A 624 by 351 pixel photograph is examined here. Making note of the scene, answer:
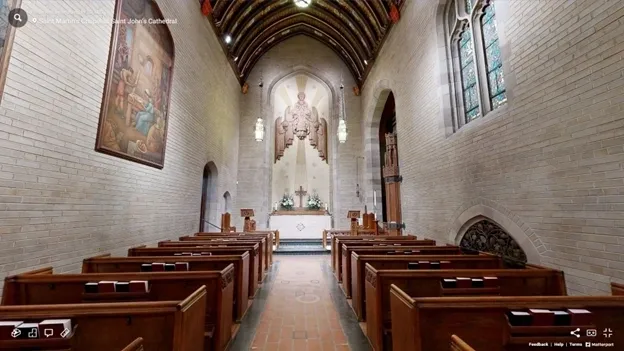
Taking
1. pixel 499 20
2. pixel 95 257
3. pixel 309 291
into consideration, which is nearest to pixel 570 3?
pixel 499 20

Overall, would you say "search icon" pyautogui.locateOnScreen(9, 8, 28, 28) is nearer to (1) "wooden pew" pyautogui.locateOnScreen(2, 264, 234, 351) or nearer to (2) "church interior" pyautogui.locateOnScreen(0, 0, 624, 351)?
(2) "church interior" pyautogui.locateOnScreen(0, 0, 624, 351)

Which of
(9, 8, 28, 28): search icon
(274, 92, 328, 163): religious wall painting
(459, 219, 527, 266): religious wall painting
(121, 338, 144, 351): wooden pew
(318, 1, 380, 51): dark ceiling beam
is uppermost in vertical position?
(318, 1, 380, 51): dark ceiling beam

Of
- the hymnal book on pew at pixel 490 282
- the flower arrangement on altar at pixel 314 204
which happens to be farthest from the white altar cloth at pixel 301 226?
the hymnal book on pew at pixel 490 282

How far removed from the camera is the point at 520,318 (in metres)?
1.30

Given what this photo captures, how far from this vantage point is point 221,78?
7332mm

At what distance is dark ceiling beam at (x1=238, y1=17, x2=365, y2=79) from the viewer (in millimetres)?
8867

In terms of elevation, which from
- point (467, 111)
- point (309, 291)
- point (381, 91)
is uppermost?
point (381, 91)

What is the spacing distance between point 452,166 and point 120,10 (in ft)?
15.8

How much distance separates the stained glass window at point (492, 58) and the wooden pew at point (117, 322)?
4.02m

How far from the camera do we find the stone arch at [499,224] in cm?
257

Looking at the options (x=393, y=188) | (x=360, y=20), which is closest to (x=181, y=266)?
(x=393, y=188)

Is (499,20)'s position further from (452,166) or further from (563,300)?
(563,300)

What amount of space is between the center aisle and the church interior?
30mm

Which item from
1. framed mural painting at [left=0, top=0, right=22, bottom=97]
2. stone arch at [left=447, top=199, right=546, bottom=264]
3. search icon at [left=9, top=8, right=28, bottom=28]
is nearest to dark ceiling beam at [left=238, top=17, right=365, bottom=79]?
stone arch at [left=447, top=199, right=546, bottom=264]
